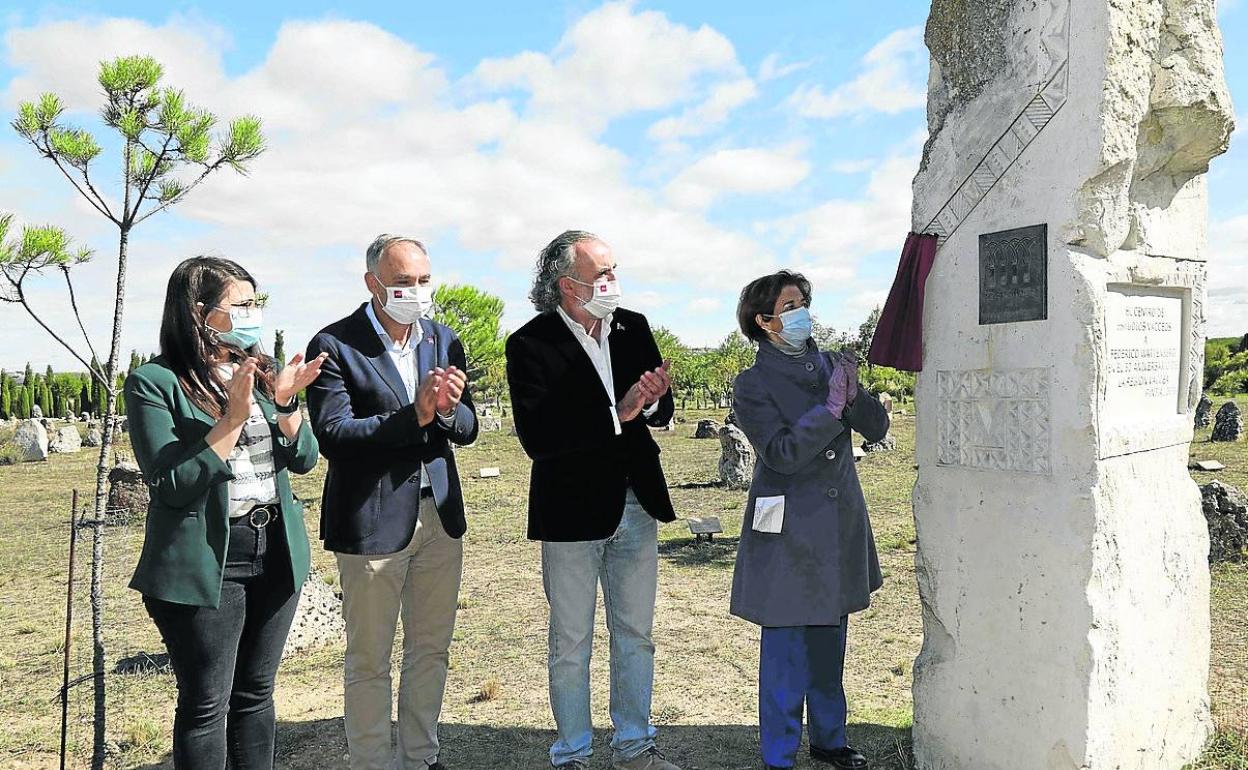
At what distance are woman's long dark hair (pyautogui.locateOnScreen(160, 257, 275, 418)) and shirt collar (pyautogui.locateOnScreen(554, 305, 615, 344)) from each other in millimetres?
1267

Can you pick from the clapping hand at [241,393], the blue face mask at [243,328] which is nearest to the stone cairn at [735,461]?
the blue face mask at [243,328]

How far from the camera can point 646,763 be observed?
3.72 m

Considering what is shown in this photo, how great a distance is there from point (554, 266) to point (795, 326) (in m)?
0.98

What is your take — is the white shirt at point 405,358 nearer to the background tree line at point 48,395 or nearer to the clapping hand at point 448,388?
the clapping hand at point 448,388

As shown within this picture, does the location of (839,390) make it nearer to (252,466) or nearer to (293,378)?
(293,378)

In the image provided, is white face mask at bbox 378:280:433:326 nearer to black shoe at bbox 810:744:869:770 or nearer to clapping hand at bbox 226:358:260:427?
clapping hand at bbox 226:358:260:427

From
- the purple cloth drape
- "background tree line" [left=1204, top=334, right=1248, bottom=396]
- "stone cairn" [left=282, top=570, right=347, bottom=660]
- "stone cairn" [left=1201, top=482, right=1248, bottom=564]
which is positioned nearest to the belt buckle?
the purple cloth drape

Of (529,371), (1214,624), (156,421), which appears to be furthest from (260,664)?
(1214,624)

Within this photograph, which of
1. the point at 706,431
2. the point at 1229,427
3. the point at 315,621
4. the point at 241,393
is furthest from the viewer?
the point at 706,431

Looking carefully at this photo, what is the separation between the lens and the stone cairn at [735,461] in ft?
41.4

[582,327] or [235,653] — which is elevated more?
[582,327]

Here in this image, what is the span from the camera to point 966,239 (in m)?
3.57

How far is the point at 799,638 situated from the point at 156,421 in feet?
7.87

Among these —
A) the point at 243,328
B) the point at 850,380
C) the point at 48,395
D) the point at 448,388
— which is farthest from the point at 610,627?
the point at 48,395
